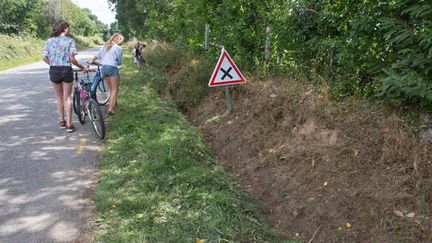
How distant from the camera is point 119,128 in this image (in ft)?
22.5

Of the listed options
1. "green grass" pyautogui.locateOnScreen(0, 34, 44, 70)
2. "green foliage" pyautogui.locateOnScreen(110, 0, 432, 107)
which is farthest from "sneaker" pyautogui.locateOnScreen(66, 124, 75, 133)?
"green grass" pyautogui.locateOnScreen(0, 34, 44, 70)

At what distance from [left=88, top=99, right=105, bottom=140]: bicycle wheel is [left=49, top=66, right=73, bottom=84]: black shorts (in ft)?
1.93

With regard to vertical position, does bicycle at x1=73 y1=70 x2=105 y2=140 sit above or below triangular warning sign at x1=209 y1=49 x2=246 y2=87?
below

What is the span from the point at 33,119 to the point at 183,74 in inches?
160

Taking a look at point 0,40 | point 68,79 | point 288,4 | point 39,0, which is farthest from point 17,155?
point 39,0

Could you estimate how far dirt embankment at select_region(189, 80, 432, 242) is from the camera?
3.50m

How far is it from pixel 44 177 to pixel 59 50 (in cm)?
258

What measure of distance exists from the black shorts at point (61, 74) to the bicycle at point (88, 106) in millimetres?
310

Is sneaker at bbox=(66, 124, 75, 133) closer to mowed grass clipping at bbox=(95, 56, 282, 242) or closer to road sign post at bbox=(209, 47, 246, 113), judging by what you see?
mowed grass clipping at bbox=(95, 56, 282, 242)

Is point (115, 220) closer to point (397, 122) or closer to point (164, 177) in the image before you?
point (164, 177)

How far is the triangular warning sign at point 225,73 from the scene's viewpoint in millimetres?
6645

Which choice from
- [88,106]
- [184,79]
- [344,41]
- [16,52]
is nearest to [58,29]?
[88,106]

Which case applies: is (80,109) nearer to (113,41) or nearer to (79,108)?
(79,108)

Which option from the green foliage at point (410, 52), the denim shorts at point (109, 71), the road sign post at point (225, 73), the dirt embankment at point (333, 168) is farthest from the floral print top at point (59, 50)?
the green foliage at point (410, 52)
